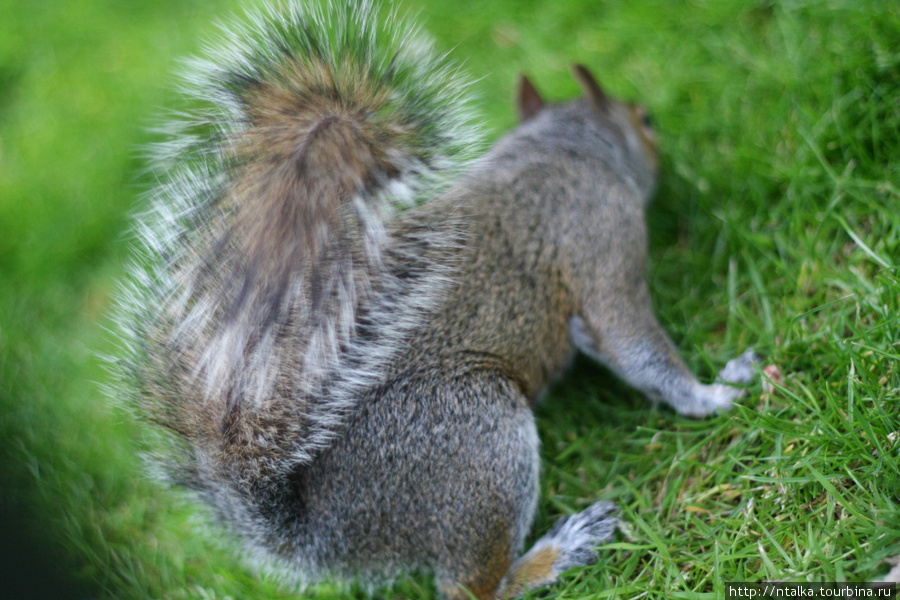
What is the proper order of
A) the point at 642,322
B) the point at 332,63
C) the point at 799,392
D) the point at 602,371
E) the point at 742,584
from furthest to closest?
1. the point at 602,371
2. the point at 642,322
3. the point at 799,392
4. the point at 332,63
5. the point at 742,584

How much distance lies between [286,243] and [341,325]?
0.24 m

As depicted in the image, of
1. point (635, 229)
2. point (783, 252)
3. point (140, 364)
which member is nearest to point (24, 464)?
point (140, 364)

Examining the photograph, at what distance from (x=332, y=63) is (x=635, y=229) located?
47.5 inches

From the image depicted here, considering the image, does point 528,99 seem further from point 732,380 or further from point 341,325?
point 341,325

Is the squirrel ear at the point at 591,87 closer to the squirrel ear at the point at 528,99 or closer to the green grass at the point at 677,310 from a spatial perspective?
the squirrel ear at the point at 528,99

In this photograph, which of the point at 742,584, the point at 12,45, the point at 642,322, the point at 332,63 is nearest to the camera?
the point at 742,584

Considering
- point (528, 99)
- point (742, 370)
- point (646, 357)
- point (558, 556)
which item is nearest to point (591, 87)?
point (528, 99)

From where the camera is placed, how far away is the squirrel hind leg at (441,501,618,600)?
6.40 ft

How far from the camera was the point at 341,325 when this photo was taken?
1615 millimetres

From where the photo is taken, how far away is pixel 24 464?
2596mm

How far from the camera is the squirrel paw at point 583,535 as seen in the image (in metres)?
1.96

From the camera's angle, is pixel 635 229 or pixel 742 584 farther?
pixel 635 229

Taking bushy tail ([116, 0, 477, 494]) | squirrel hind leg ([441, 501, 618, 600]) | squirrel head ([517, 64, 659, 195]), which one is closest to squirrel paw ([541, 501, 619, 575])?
squirrel hind leg ([441, 501, 618, 600])

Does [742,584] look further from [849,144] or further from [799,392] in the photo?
[849,144]
